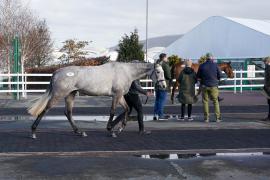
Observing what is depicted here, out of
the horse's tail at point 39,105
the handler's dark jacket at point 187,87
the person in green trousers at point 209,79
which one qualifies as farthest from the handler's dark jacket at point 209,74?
the horse's tail at point 39,105

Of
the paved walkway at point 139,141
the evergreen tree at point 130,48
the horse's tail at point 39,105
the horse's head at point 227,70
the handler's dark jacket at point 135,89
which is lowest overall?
the paved walkway at point 139,141

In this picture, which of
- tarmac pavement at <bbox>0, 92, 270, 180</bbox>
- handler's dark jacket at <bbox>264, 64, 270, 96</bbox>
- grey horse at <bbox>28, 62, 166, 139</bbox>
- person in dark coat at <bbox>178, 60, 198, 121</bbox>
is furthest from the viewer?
person in dark coat at <bbox>178, 60, 198, 121</bbox>

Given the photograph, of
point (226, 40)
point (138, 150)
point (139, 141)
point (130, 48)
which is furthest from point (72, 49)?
point (138, 150)

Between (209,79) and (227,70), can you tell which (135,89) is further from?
(227,70)

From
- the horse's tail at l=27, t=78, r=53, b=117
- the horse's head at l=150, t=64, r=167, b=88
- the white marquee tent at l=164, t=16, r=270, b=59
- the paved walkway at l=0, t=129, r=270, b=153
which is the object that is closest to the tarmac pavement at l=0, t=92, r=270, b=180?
the paved walkway at l=0, t=129, r=270, b=153

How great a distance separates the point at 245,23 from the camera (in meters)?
41.5

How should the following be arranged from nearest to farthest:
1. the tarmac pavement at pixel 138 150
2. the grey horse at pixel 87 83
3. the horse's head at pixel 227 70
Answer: the tarmac pavement at pixel 138 150 < the grey horse at pixel 87 83 < the horse's head at pixel 227 70

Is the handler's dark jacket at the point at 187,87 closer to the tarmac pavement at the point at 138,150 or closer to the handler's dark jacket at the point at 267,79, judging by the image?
the tarmac pavement at the point at 138,150

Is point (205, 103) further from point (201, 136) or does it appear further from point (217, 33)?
point (217, 33)

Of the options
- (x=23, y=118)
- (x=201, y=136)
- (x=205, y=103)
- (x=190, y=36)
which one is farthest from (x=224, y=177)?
(x=190, y=36)

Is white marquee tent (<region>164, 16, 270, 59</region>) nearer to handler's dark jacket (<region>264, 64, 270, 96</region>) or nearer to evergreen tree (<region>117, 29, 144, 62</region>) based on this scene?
evergreen tree (<region>117, 29, 144, 62</region>)

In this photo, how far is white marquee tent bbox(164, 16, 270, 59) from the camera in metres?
38.5

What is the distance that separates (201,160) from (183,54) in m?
36.1

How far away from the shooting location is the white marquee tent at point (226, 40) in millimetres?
38469
